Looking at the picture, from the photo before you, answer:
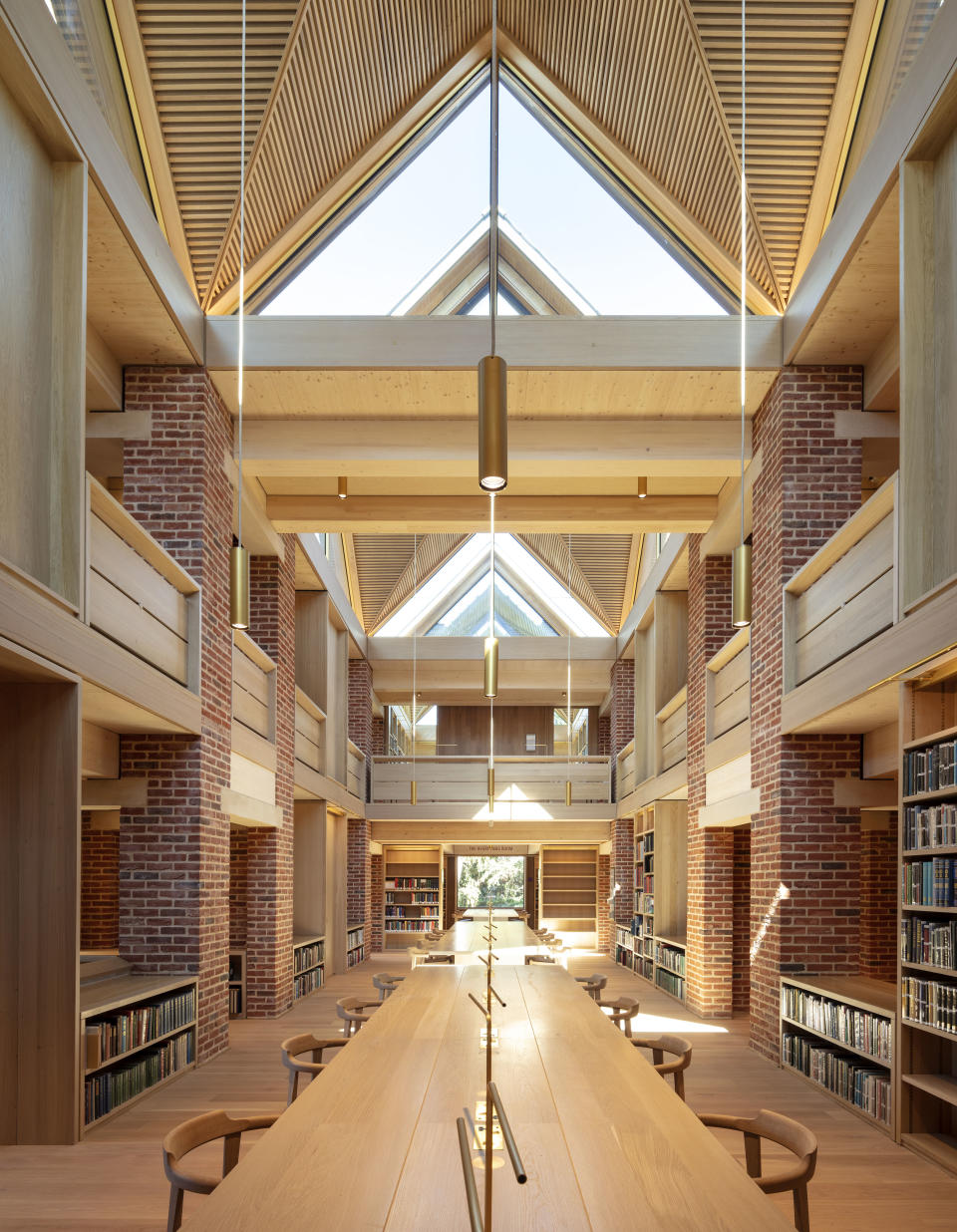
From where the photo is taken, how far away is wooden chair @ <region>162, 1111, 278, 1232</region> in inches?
118

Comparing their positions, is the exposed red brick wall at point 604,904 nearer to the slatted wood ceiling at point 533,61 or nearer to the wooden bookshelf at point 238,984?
the wooden bookshelf at point 238,984

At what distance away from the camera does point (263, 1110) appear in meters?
6.30

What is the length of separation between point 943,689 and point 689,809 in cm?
641

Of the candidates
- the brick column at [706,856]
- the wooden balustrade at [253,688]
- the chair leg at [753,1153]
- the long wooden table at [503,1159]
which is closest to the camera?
the long wooden table at [503,1159]

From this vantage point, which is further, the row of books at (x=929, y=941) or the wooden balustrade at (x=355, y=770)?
the wooden balustrade at (x=355, y=770)

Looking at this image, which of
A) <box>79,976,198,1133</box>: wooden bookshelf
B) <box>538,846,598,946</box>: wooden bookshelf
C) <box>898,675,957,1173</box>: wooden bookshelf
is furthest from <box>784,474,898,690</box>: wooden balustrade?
<box>538,846,598,946</box>: wooden bookshelf

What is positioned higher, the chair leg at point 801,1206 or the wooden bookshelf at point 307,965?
the chair leg at point 801,1206

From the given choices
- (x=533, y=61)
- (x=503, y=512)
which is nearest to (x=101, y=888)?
(x=503, y=512)

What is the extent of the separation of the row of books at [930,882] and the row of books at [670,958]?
22.8 ft

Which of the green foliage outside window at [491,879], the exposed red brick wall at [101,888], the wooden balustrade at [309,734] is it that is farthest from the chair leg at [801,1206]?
the green foliage outside window at [491,879]

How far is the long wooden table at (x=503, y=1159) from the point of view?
226 cm

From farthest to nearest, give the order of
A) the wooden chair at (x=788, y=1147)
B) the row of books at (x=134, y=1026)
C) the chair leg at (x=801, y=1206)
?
the row of books at (x=134, y=1026), the chair leg at (x=801, y=1206), the wooden chair at (x=788, y=1147)

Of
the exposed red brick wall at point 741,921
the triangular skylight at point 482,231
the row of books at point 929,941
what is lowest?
the exposed red brick wall at point 741,921

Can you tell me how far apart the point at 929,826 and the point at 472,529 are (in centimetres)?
697
